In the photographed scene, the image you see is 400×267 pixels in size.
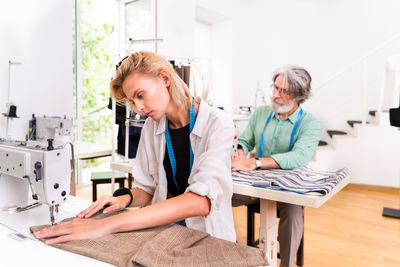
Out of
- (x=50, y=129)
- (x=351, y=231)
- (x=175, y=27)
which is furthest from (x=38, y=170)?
(x=175, y=27)

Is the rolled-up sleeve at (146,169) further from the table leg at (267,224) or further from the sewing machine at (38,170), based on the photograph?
the table leg at (267,224)

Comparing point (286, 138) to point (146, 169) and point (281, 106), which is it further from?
point (146, 169)

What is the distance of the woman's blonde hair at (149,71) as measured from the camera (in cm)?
119

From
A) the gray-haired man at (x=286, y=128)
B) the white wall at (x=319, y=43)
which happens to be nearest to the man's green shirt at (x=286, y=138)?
the gray-haired man at (x=286, y=128)

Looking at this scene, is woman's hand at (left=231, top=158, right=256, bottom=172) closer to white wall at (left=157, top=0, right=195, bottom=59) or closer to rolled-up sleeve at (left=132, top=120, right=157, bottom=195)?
rolled-up sleeve at (left=132, top=120, right=157, bottom=195)

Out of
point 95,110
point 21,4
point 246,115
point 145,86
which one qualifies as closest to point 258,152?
point 145,86

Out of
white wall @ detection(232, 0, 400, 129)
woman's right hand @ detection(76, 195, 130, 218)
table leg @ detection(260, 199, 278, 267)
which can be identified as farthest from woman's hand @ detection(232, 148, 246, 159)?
white wall @ detection(232, 0, 400, 129)

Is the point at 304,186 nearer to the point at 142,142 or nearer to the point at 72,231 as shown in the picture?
the point at 142,142

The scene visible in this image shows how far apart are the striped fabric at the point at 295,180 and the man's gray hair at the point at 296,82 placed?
59cm

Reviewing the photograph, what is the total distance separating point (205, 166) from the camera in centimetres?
113

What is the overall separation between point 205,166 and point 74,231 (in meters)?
0.45

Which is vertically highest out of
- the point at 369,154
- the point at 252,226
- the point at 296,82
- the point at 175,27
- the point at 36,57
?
the point at 175,27

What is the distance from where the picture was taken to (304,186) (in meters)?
1.54

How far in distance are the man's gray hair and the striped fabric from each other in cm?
59
